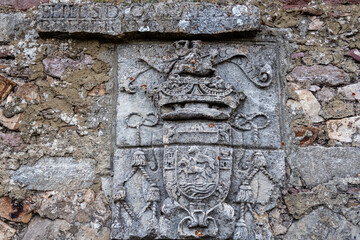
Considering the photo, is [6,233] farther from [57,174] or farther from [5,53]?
[5,53]

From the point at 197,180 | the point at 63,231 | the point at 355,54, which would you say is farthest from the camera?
the point at 355,54

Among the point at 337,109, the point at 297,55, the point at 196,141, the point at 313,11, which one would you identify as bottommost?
the point at 196,141

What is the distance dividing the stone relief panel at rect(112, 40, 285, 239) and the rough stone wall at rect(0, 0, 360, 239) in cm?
11

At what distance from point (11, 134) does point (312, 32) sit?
224 centimetres

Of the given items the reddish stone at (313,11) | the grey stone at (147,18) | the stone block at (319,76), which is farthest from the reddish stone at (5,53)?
the reddish stone at (313,11)

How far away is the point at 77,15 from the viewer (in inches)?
110

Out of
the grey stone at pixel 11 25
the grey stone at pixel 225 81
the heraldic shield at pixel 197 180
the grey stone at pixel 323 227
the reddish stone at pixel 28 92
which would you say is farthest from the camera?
the grey stone at pixel 11 25

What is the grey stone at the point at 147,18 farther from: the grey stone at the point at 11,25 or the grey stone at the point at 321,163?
the grey stone at the point at 321,163

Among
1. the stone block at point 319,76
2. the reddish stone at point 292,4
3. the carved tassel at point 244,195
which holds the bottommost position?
the carved tassel at point 244,195

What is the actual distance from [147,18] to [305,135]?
1348 mm

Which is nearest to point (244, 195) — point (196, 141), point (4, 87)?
point (196, 141)

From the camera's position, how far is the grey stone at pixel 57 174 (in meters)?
2.65

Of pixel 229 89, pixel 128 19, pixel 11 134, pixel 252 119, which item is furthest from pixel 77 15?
pixel 252 119

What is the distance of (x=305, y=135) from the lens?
107 inches
